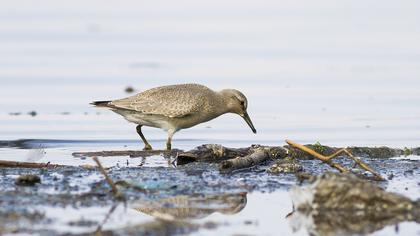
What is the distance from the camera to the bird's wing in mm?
12617

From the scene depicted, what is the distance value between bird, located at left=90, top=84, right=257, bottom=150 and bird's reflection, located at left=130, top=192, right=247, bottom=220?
4044mm

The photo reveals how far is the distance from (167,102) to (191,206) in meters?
4.75

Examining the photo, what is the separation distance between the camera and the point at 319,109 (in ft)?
49.9

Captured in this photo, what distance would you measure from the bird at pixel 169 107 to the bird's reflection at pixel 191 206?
13.3 feet

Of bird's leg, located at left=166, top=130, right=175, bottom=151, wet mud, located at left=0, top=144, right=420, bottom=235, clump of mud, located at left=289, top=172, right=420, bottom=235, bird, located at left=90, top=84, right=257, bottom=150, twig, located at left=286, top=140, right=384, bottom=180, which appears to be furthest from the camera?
bird, located at left=90, top=84, right=257, bottom=150

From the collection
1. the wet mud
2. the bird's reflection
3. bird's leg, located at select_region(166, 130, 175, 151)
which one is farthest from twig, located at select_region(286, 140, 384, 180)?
bird's leg, located at select_region(166, 130, 175, 151)

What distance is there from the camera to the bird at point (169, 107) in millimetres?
12617

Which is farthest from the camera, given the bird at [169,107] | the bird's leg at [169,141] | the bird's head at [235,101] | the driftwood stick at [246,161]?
the bird's head at [235,101]

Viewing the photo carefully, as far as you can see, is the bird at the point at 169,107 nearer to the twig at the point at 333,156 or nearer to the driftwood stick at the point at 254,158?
the driftwood stick at the point at 254,158

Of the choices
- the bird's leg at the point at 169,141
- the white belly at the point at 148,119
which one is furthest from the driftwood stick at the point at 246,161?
the white belly at the point at 148,119

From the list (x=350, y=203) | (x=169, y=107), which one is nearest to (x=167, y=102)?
(x=169, y=107)

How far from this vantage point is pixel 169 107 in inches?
498

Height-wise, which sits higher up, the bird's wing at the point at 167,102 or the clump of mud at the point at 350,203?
the bird's wing at the point at 167,102

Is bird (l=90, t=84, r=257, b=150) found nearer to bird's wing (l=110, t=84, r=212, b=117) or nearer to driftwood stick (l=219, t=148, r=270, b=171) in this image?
bird's wing (l=110, t=84, r=212, b=117)
